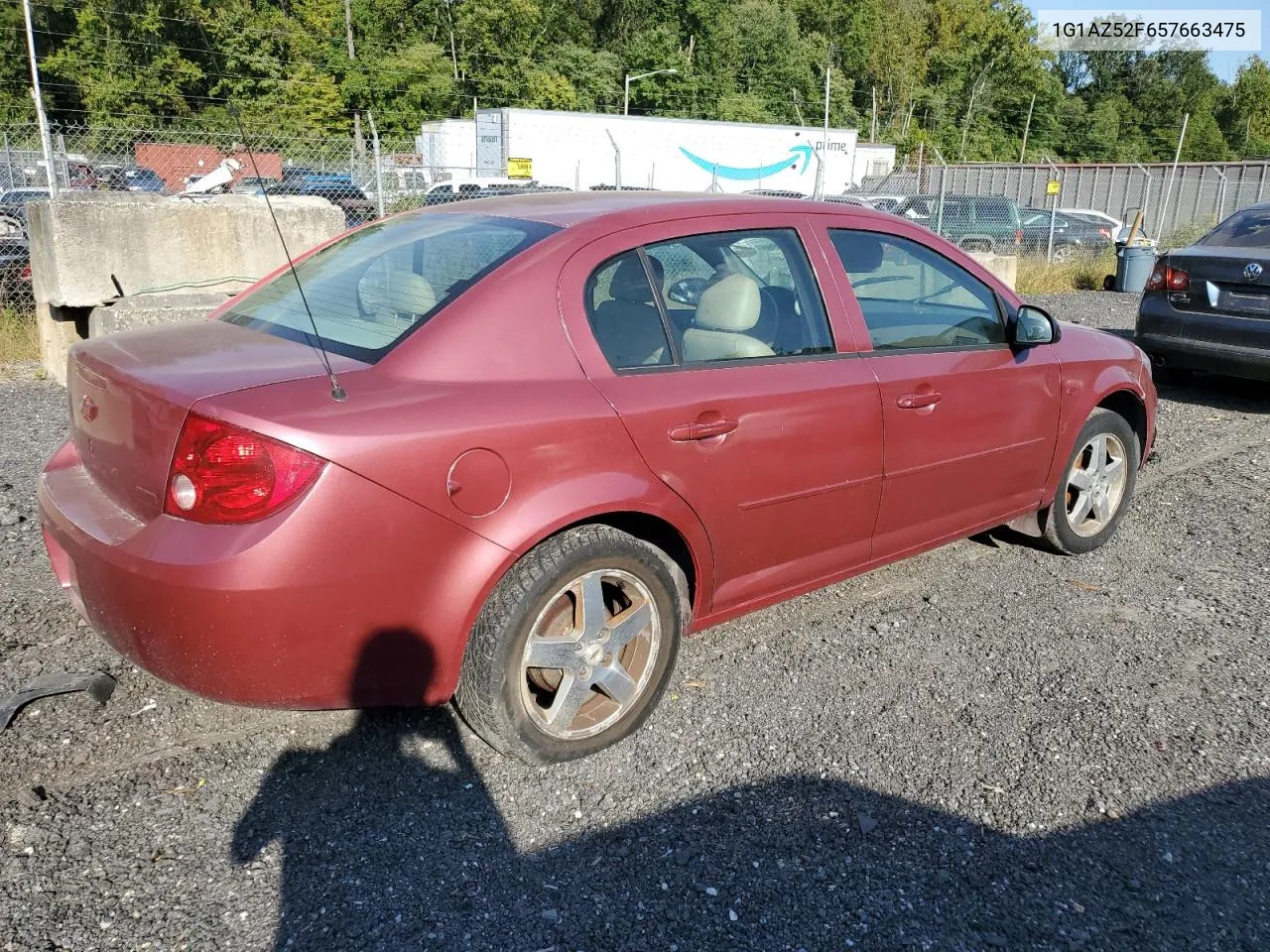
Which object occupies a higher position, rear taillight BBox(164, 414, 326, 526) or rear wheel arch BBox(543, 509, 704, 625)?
rear taillight BBox(164, 414, 326, 526)

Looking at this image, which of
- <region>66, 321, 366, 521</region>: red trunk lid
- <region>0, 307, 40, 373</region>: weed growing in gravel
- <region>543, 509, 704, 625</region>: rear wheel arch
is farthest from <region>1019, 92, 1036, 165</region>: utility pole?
<region>66, 321, 366, 521</region>: red trunk lid

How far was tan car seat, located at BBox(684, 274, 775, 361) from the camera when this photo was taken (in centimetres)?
329

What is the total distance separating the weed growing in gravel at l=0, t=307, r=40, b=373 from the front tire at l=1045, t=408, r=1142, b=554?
790 centimetres

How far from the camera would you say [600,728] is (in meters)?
3.11

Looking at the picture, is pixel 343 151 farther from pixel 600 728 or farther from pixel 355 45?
pixel 355 45

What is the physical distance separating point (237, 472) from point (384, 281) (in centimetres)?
101

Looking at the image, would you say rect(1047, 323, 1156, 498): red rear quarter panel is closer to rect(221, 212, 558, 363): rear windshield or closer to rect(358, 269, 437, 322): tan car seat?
rect(221, 212, 558, 363): rear windshield

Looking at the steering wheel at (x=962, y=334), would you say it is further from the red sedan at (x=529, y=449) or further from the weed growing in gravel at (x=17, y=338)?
the weed growing in gravel at (x=17, y=338)

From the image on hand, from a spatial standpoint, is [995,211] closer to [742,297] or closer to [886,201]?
[886,201]

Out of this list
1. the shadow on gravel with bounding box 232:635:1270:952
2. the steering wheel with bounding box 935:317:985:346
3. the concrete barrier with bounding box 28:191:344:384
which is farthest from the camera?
the concrete barrier with bounding box 28:191:344:384

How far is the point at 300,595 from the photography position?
249 centimetres

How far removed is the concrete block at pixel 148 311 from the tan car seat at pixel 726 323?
440 cm

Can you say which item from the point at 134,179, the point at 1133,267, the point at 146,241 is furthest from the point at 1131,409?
the point at 134,179

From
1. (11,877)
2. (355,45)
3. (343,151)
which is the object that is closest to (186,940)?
(11,877)
